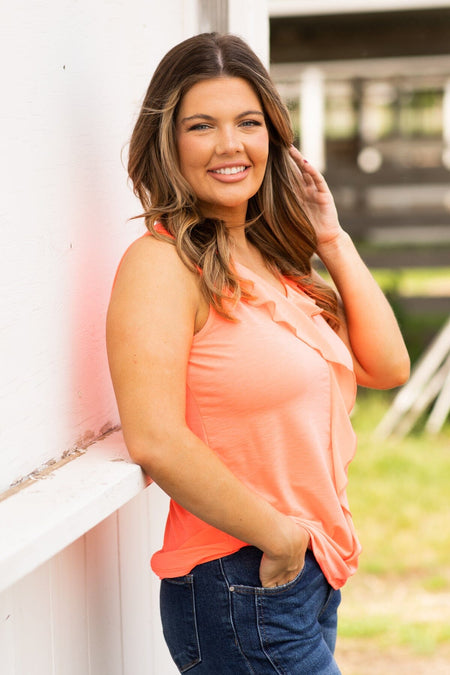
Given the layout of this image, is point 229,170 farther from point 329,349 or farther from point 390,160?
point 390,160

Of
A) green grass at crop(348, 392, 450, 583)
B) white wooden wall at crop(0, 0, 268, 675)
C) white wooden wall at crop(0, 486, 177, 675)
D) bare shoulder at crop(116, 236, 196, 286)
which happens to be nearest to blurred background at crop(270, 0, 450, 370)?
green grass at crop(348, 392, 450, 583)

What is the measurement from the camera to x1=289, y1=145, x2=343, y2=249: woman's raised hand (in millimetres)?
1751

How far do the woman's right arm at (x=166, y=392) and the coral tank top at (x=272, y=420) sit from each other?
66mm

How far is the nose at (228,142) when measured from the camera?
141 centimetres

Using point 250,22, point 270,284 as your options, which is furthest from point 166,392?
point 250,22

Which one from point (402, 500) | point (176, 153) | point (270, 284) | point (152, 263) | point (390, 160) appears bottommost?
point (402, 500)

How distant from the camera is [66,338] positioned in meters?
1.33

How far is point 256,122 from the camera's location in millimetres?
1472

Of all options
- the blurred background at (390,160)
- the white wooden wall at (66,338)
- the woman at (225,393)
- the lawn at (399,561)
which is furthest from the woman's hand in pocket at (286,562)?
the blurred background at (390,160)

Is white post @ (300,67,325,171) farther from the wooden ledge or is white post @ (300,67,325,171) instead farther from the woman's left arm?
the wooden ledge

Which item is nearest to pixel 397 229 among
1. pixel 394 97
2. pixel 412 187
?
pixel 412 187

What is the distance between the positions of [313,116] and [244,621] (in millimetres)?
5720

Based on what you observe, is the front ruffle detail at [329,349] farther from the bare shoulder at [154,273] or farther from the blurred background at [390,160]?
the blurred background at [390,160]

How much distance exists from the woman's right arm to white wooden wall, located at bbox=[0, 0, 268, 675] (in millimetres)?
60
